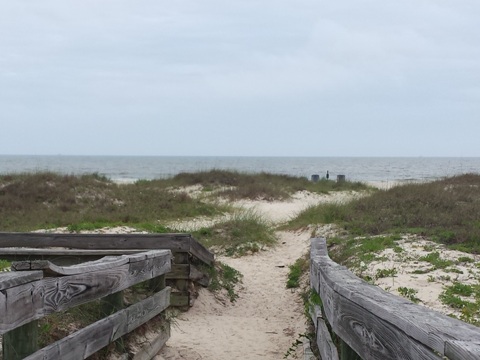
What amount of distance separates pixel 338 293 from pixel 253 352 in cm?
307

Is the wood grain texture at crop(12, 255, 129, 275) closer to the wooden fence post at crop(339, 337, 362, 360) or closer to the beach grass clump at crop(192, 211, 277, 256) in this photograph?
the wooden fence post at crop(339, 337, 362, 360)

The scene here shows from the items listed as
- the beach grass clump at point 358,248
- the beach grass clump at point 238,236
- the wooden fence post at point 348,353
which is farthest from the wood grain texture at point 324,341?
the beach grass clump at point 238,236

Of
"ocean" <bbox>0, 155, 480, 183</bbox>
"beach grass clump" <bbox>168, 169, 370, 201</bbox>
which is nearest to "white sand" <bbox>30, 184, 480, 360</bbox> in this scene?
"beach grass clump" <bbox>168, 169, 370, 201</bbox>

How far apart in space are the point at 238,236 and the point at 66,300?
9.95 m

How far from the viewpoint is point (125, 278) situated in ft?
14.7

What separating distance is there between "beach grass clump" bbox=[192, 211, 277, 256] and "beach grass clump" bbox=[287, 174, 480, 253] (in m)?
1.53

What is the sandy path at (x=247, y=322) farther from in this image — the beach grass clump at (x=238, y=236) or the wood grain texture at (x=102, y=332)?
the beach grass clump at (x=238, y=236)

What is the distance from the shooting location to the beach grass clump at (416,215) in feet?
33.3

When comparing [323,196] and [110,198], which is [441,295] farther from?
[323,196]

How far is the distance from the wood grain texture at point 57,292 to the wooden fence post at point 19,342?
103 millimetres

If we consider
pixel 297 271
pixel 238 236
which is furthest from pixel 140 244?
pixel 238 236

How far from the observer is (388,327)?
8.02 ft

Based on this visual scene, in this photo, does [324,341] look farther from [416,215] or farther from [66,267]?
[416,215]

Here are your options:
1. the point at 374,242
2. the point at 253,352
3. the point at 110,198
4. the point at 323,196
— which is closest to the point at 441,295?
the point at 253,352
